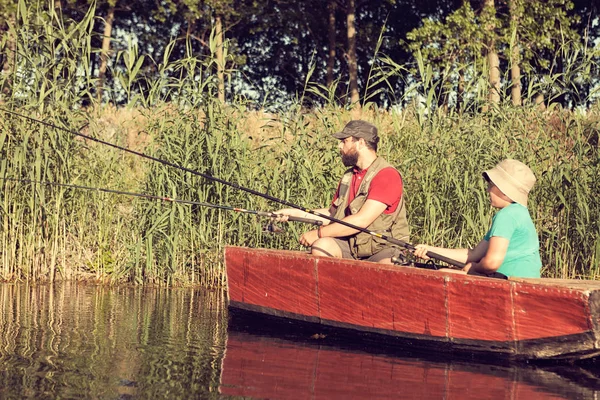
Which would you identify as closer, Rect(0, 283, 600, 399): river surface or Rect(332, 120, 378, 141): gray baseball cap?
Rect(0, 283, 600, 399): river surface

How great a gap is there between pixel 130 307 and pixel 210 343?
5.24ft

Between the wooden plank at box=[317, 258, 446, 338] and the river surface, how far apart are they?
0.23 meters

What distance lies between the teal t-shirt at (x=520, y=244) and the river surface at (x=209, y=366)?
59 centimetres

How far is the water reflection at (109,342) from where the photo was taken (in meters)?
5.00

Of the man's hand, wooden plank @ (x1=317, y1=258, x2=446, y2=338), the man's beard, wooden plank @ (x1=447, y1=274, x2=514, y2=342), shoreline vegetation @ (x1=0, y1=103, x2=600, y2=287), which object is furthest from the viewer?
shoreline vegetation @ (x1=0, y1=103, x2=600, y2=287)

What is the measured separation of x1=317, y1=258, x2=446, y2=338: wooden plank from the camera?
20.7ft

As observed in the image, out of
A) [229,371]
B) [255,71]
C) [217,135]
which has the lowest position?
[229,371]

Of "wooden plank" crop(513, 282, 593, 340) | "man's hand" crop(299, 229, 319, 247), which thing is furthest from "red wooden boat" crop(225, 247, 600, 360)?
"man's hand" crop(299, 229, 319, 247)

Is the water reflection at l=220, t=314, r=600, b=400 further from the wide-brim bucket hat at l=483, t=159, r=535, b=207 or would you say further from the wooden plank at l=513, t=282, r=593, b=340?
the wide-brim bucket hat at l=483, t=159, r=535, b=207

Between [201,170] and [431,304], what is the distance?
3.22 meters

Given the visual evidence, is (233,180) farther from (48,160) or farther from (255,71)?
(255,71)

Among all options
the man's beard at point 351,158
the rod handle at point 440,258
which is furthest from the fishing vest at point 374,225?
the rod handle at point 440,258

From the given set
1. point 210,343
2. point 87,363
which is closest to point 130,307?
point 210,343

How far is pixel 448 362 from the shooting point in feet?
20.1
